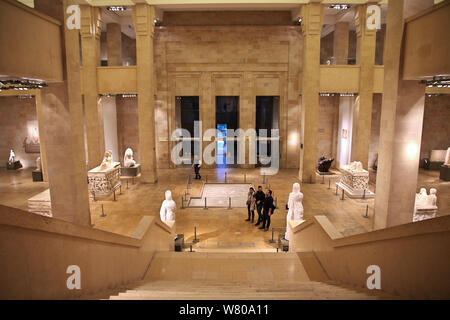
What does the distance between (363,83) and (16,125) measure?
20223mm

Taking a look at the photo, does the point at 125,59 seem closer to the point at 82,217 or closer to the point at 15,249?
the point at 82,217

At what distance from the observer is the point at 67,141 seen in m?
9.05

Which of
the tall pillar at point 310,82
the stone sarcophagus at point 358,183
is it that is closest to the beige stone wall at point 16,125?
the tall pillar at point 310,82

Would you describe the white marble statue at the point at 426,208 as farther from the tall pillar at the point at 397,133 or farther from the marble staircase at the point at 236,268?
the marble staircase at the point at 236,268

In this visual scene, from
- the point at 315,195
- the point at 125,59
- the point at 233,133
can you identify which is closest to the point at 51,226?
the point at 315,195

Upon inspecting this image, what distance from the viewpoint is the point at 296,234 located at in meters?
7.99

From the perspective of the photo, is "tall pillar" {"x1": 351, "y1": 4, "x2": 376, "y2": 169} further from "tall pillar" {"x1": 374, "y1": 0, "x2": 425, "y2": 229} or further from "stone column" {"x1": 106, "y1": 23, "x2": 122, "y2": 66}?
"stone column" {"x1": 106, "y1": 23, "x2": 122, "y2": 66}

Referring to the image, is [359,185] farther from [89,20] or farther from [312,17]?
[89,20]

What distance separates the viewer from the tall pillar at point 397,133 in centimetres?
802

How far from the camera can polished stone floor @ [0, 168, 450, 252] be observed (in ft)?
32.5

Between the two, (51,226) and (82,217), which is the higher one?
(51,226)

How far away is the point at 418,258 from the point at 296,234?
483 cm

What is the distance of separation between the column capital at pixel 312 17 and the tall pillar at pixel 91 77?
9814 mm

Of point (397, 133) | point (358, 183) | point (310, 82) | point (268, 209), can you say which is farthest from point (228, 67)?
point (397, 133)
